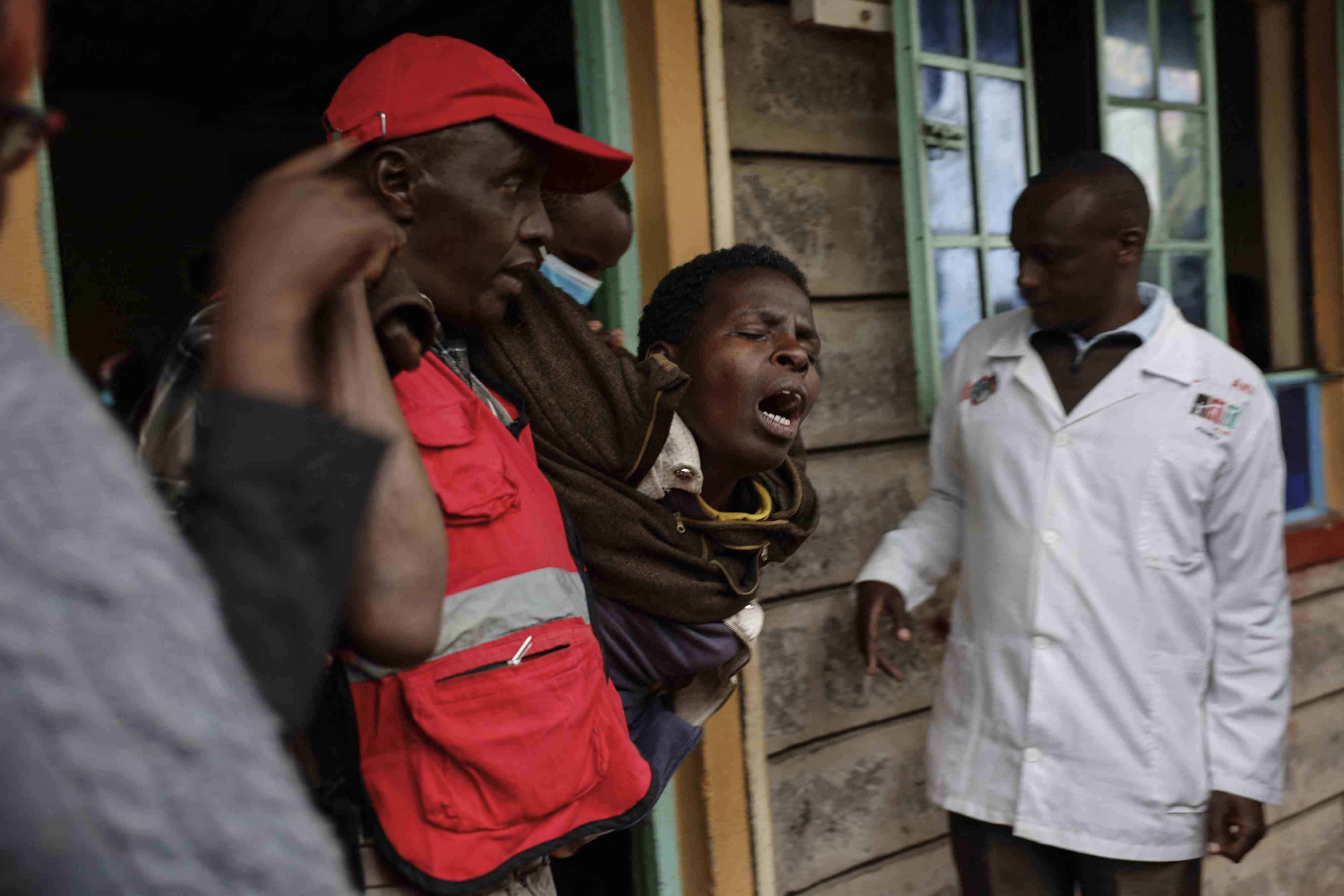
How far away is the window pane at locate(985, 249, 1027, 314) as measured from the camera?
2.77 m

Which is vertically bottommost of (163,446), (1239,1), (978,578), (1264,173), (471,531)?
(978,578)

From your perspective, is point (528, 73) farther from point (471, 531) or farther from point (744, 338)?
point (471, 531)

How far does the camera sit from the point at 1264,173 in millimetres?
3779

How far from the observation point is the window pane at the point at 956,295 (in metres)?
2.68

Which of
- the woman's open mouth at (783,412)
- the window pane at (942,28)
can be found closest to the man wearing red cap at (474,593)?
the woman's open mouth at (783,412)

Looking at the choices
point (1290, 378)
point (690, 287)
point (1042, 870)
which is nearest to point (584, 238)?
point (690, 287)

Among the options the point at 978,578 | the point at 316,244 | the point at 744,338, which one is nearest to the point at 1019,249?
the point at 978,578

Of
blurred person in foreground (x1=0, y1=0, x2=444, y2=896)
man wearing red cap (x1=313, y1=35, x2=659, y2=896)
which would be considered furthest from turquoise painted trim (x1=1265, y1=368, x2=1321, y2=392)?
blurred person in foreground (x1=0, y1=0, x2=444, y2=896)

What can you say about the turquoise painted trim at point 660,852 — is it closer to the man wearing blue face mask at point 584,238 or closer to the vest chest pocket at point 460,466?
the man wearing blue face mask at point 584,238

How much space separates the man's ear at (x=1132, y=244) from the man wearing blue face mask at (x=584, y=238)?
3.45 feet

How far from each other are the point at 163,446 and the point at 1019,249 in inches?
74.1

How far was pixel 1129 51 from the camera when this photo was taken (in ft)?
10.1

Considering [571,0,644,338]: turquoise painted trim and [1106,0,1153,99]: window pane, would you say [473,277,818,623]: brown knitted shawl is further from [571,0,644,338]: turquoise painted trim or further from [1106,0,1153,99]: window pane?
[1106,0,1153,99]: window pane

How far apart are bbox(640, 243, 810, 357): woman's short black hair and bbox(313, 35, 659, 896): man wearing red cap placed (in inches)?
18.4
